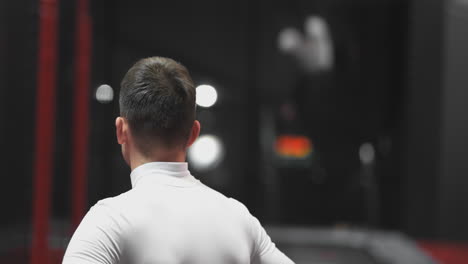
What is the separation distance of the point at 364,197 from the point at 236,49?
2.30 metres

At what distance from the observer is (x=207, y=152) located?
718cm

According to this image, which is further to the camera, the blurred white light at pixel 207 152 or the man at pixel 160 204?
the blurred white light at pixel 207 152

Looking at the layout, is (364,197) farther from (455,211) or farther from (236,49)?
(236,49)

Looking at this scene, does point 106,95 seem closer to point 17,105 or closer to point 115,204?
point 17,105

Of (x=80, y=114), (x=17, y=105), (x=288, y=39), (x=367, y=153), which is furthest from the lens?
(x=288, y=39)

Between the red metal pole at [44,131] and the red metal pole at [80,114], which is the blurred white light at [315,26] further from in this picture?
the red metal pole at [44,131]

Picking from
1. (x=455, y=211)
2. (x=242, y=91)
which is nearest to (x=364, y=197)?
(x=455, y=211)

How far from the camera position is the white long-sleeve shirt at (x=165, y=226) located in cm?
83

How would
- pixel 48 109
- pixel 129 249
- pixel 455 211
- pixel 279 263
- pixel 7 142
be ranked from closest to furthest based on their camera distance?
pixel 129 249 → pixel 279 263 → pixel 7 142 → pixel 48 109 → pixel 455 211

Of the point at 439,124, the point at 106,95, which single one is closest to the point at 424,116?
the point at 439,124

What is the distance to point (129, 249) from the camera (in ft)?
2.78

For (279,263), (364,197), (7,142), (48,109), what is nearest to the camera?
(279,263)

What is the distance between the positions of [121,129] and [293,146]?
6.38 meters

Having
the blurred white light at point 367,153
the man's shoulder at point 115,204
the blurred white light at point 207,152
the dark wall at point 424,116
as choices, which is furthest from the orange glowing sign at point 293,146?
the man's shoulder at point 115,204
